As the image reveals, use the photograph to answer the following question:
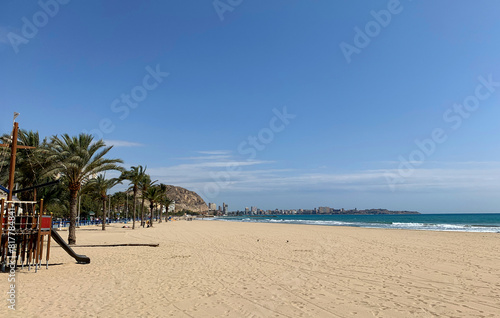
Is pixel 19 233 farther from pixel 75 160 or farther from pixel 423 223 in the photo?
pixel 423 223

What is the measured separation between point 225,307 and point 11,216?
7864 mm

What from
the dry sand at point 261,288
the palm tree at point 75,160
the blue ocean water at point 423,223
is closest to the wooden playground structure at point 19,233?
the dry sand at point 261,288

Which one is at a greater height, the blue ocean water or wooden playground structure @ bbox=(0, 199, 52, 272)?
wooden playground structure @ bbox=(0, 199, 52, 272)

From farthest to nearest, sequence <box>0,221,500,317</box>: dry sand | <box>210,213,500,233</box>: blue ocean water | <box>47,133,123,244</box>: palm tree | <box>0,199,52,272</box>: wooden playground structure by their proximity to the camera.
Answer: <box>210,213,500,233</box>: blue ocean water
<box>47,133,123,244</box>: palm tree
<box>0,199,52,272</box>: wooden playground structure
<box>0,221,500,317</box>: dry sand

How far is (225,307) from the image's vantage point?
6.61 meters

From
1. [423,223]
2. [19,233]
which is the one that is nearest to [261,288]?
[19,233]

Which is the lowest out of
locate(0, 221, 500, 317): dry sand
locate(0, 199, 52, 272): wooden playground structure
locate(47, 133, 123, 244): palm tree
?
locate(0, 221, 500, 317): dry sand

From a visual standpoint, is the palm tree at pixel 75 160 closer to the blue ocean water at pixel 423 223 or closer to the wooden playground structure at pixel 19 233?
the wooden playground structure at pixel 19 233

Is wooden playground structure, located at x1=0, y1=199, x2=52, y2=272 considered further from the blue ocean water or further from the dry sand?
the blue ocean water

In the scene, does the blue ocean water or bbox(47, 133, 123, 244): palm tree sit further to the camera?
the blue ocean water

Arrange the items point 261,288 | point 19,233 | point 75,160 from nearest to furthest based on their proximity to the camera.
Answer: point 261,288
point 19,233
point 75,160

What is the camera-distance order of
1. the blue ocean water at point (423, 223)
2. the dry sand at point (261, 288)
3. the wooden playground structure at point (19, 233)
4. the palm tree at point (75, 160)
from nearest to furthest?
the dry sand at point (261, 288)
the wooden playground structure at point (19, 233)
the palm tree at point (75, 160)
the blue ocean water at point (423, 223)

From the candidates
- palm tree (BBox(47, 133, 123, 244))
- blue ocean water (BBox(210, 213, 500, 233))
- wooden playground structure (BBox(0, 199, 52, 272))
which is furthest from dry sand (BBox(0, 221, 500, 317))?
blue ocean water (BBox(210, 213, 500, 233))

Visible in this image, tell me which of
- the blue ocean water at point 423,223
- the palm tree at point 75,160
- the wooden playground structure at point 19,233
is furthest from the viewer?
the blue ocean water at point 423,223
